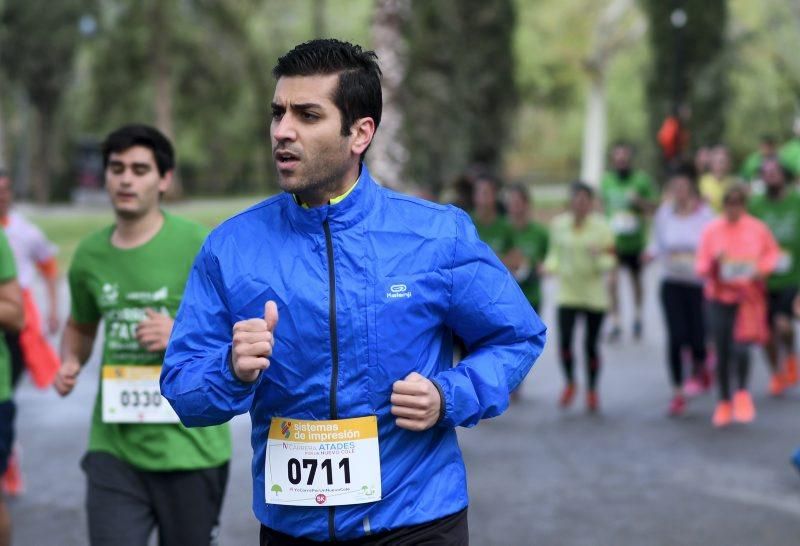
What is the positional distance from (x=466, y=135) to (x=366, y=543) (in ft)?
66.3

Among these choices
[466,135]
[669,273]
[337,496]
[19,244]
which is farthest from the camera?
[466,135]

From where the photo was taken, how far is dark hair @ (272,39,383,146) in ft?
11.0

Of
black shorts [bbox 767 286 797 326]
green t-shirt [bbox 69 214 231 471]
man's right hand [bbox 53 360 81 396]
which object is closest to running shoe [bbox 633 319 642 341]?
black shorts [bbox 767 286 797 326]

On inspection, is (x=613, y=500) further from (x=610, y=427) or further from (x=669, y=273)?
(x=669, y=273)

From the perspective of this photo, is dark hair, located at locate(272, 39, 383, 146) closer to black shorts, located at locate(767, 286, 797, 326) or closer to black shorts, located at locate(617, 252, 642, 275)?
black shorts, located at locate(767, 286, 797, 326)

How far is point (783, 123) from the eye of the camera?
3572 cm

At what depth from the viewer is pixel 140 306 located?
4953 mm

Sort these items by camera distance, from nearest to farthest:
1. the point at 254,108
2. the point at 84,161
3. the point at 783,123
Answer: the point at 783,123 → the point at 254,108 → the point at 84,161

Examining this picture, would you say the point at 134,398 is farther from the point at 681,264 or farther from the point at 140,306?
the point at 681,264

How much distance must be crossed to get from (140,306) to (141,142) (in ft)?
2.18

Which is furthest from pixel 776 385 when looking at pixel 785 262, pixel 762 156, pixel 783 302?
pixel 762 156

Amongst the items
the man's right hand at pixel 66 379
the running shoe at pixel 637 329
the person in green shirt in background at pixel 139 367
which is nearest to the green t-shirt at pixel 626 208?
the running shoe at pixel 637 329

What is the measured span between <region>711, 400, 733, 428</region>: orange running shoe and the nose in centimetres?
690

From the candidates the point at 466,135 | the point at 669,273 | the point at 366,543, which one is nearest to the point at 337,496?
the point at 366,543
